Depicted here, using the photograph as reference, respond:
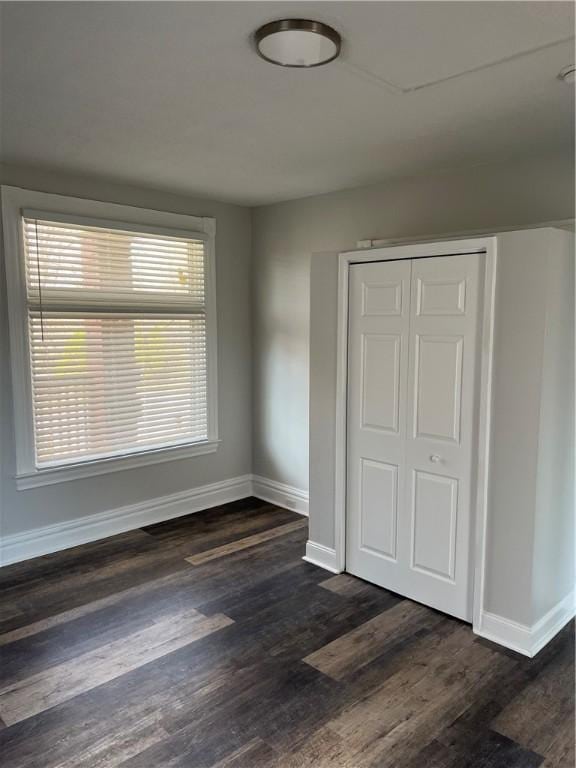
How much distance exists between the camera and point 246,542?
396 centimetres

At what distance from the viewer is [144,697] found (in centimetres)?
234

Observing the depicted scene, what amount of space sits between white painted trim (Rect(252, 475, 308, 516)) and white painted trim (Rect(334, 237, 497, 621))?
45.2 inches

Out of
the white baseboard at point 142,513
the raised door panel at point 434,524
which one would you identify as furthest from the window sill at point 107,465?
the raised door panel at point 434,524

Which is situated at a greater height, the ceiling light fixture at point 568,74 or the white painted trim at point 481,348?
the ceiling light fixture at point 568,74

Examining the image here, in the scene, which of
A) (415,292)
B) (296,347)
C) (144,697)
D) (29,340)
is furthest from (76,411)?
(415,292)

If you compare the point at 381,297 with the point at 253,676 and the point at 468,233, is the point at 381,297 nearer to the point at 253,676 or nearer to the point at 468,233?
the point at 468,233

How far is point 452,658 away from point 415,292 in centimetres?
184

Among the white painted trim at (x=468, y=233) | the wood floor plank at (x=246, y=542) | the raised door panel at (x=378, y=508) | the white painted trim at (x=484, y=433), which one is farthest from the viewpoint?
the wood floor plank at (x=246, y=542)

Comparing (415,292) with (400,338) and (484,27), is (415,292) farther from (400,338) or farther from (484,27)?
(484,27)

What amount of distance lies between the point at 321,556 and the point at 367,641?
86cm

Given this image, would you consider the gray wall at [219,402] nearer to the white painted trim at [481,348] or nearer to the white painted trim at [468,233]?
the white painted trim at [468,233]

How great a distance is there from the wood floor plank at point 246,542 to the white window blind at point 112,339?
0.95 meters

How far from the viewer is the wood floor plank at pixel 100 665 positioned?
2.32m

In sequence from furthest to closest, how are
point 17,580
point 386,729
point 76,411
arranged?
point 76,411
point 17,580
point 386,729
